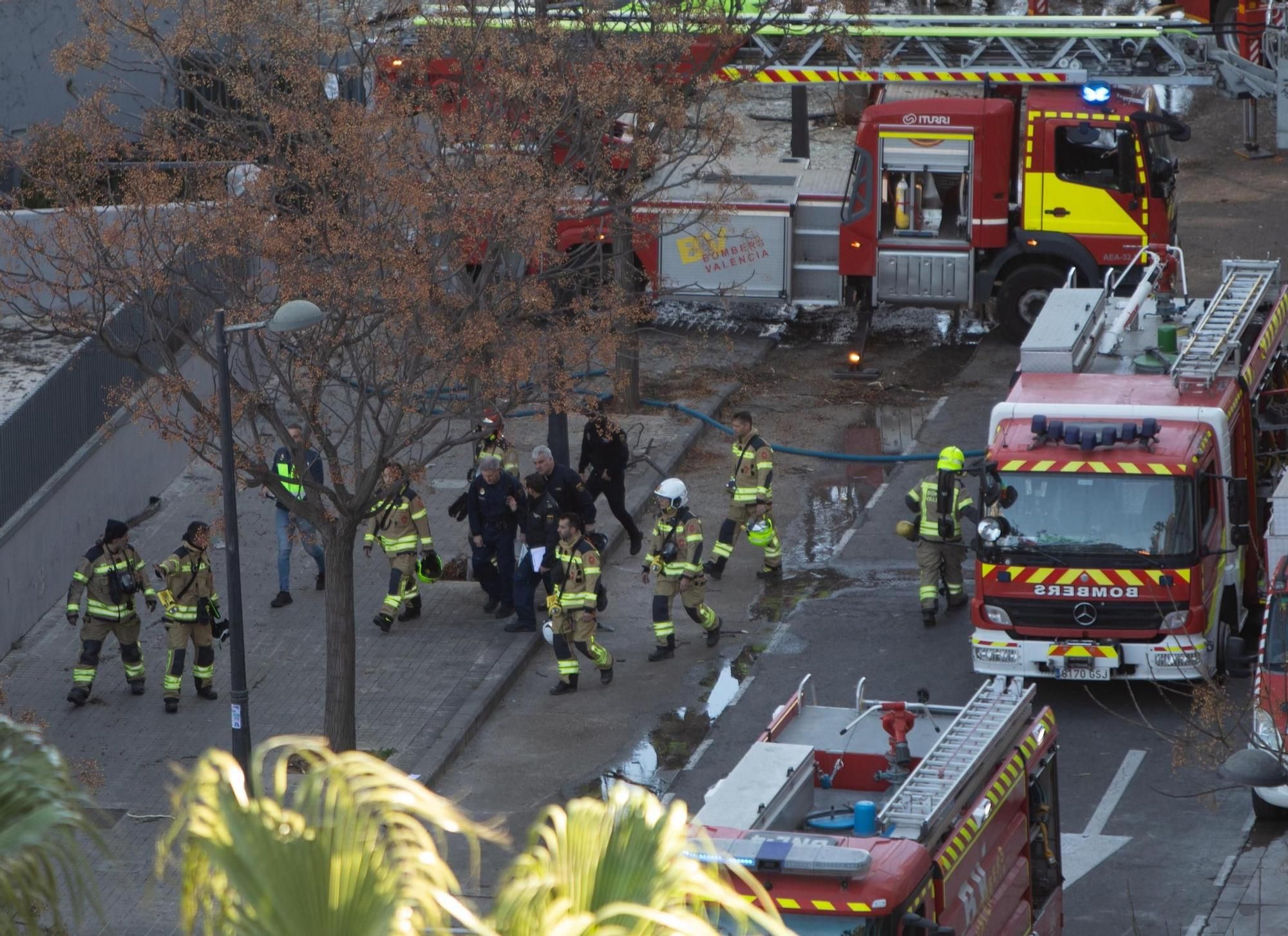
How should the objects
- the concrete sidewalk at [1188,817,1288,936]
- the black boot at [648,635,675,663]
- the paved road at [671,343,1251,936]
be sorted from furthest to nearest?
the black boot at [648,635,675,663] < the paved road at [671,343,1251,936] < the concrete sidewalk at [1188,817,1288,936]

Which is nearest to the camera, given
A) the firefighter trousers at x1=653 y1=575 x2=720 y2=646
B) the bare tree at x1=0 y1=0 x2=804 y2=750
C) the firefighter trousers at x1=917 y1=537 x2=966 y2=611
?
the bare tree at x1=0 y1=0 x2=804 y2=750

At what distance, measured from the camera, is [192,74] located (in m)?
15.8

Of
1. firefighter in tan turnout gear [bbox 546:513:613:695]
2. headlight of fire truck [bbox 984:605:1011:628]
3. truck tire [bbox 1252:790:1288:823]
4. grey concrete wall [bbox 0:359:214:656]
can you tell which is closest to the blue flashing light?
headlight of fire truck [bbox 984:605:1011:628]

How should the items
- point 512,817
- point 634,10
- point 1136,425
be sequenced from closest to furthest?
point 512,817
point 1136,425
point 634,10

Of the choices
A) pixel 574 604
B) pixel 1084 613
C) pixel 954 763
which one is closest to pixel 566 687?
pixel 574 604

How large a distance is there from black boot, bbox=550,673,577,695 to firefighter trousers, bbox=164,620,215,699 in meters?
2.70

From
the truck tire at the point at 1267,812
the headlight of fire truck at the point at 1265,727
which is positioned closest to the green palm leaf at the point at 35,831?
the headlight of fire truck at the point at 1265,727

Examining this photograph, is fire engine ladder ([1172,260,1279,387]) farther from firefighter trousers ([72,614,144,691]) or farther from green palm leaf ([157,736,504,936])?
green palm leaf ([157,736,504,936])

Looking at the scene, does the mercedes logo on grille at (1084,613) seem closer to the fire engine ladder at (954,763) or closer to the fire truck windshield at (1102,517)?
the fire truck windshield at (1102,517)

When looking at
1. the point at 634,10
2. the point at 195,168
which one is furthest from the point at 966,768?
the point at 634,10

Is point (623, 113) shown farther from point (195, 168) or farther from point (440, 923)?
point (440, 923)

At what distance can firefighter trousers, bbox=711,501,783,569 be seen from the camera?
684 inches

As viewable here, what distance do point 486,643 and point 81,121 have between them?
5.42 metres

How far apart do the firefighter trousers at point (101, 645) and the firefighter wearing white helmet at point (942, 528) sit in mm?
6296
